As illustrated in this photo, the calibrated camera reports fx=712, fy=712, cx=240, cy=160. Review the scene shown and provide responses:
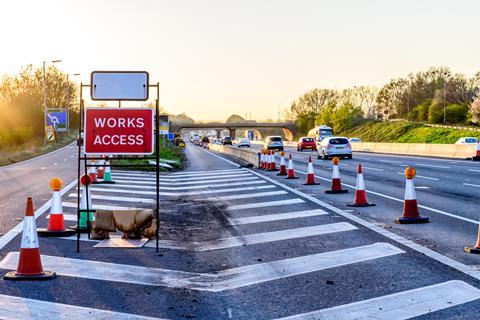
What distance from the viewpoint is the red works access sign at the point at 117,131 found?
9633mm

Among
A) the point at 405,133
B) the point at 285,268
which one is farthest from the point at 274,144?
the point at 285,268

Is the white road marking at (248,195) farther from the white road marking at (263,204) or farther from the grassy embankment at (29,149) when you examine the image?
the grassy embankment at (29,149)

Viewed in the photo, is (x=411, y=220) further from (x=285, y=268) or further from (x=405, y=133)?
(x=405, y=133)

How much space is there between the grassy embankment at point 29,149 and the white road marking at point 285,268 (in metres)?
35.0

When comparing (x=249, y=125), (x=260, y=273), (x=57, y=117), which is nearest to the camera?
(x=260, y=273)

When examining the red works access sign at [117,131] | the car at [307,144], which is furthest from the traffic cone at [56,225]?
the car at [307,144]

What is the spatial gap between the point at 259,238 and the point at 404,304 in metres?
4.26

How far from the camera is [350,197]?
16.3 metres

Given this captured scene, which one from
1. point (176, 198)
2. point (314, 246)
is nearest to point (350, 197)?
point (176, 198)

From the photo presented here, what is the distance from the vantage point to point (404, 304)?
6.16 meters

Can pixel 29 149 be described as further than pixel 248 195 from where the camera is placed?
Yes

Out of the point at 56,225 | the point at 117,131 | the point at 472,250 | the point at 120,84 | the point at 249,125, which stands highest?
the point at 120,84

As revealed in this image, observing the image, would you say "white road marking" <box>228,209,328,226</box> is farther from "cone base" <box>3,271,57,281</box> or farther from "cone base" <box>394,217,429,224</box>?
"cone base" <box>3,271,57,281</box>

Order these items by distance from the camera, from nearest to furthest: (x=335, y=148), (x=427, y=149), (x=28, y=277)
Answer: (x=28, y=277) < (x=335, y=148) < (x=427, y=149)
